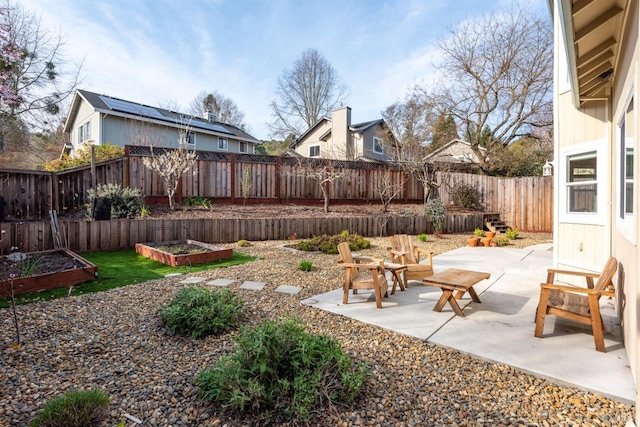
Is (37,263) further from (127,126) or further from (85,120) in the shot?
(85,120)

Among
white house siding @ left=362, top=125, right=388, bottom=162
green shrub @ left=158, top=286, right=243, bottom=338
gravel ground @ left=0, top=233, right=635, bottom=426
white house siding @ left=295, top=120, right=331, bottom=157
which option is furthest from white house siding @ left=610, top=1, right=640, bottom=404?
white house siding @ left=295, top=120, right=331, bottom=157

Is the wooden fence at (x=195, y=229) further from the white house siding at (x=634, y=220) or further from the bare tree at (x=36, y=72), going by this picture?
the bare tree at (x=36, y=72)

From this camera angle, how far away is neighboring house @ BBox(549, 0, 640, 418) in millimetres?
2496

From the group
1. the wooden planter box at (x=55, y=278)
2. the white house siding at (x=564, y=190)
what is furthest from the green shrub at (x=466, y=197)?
the wooden planter box at (x=55, y=278)

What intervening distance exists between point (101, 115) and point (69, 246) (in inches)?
454

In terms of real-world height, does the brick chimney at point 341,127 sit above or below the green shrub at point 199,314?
above

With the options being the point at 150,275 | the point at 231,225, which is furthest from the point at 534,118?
the point at 150,275

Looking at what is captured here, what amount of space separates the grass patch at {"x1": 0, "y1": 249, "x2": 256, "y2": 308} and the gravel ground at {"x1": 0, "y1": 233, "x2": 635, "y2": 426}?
39cm

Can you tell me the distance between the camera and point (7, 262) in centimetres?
530

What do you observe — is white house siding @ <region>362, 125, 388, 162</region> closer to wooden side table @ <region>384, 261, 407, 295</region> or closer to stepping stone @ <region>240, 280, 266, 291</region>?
wooden side table @ <region>384, 261, 407, 295</region>

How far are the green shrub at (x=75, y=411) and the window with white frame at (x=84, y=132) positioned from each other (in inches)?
738

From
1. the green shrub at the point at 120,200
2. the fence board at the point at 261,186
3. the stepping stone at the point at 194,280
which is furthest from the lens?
the fence board at the point at 261,186

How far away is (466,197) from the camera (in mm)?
14086

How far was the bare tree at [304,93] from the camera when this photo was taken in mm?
28094
